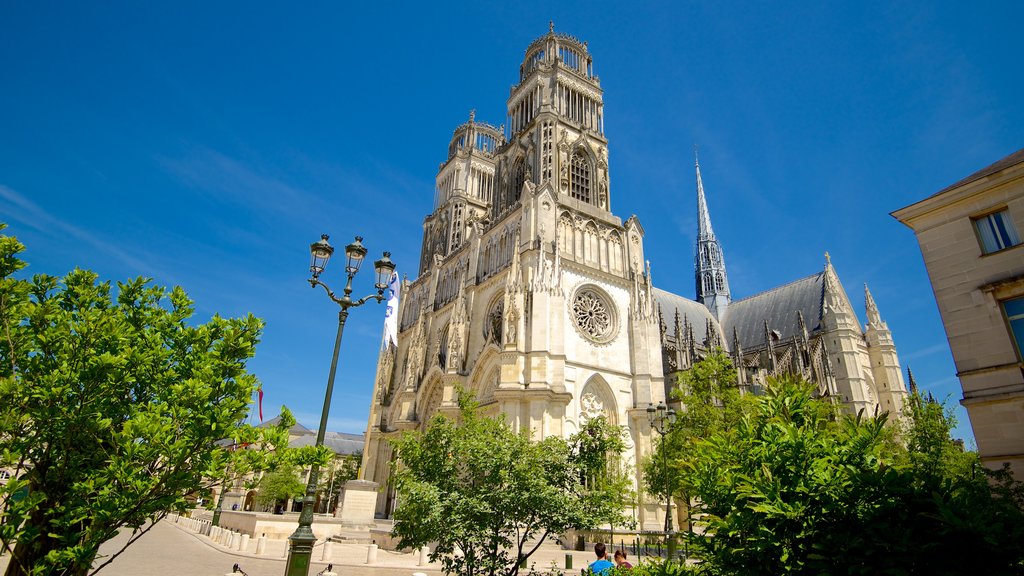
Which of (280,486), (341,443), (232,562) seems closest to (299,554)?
(232,562)

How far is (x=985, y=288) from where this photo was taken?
11914 mm

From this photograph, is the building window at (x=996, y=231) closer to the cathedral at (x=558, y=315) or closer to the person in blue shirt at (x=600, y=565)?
the person in blue shirt at (x=600, y=565)

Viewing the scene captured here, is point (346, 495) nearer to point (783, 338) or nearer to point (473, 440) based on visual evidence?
point (473, 440)

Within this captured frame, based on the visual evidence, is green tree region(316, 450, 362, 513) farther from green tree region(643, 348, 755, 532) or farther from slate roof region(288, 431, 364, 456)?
green tree region(643, 348, 755, 532)

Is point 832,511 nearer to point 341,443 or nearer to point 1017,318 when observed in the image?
point 1017,318

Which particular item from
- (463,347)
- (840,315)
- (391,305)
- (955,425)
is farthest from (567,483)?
(840,315)

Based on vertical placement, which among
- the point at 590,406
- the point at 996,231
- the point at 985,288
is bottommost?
the point at 985,288

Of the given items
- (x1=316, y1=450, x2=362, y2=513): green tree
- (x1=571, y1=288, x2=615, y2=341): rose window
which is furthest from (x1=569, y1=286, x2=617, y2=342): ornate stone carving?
(x1=316, y1=450, x2=362, y2=513): green tree

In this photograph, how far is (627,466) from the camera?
87.7ft

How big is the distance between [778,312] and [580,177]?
25818 mm

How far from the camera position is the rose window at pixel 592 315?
3123 centimetres

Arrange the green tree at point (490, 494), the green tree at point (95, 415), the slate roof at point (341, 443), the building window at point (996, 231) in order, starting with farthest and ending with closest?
the slate roof at point (341, 443)
the building window at point (996, 231)
the green tree at point (490, 494)
the green tree at point (95, 415)

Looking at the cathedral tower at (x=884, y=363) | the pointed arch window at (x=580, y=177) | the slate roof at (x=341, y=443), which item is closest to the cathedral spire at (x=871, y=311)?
the cathedral tower at (x=884, y=363)

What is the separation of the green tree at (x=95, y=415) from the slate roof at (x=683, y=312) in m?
43.2
